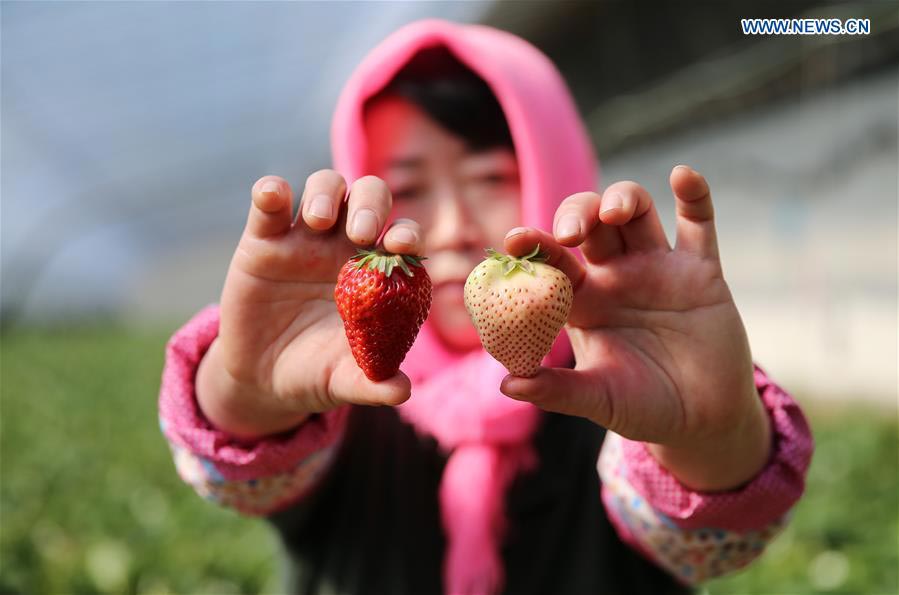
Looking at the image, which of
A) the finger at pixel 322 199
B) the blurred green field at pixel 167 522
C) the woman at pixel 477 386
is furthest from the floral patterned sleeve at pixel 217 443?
the blurred green field at pixel 167 522

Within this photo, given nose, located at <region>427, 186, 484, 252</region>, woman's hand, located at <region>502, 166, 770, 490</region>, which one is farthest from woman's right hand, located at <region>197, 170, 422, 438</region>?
nose, located at <region>427, 186, 484, 252</region>

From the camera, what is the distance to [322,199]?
34.0 inches

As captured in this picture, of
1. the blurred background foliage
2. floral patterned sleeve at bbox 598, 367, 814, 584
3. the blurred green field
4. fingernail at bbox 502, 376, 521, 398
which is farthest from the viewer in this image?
the blurred background foliage

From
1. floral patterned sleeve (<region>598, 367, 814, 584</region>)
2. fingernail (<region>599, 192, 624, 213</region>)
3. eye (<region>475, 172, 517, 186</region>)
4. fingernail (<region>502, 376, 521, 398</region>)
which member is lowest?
floral patterned sleeve (<region>598, 367, 814, 584</region>)

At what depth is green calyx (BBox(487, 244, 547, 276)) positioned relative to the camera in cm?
84

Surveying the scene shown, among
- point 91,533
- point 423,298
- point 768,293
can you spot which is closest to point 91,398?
point 91,533

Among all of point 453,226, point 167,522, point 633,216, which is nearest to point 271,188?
point 633,216

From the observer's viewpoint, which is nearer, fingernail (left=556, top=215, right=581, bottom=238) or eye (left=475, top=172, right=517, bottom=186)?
fingernail (left=556, top=215, right=581, bottom=238)

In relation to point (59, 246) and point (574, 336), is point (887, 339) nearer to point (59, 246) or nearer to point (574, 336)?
point (574, 336)

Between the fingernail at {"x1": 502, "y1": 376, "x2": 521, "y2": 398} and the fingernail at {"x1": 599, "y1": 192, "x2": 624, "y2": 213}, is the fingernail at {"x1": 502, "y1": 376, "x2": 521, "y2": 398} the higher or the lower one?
the lower one

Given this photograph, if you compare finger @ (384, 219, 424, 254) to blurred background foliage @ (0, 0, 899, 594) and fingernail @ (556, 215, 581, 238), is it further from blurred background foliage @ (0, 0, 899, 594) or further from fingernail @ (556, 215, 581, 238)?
blurred background foliage @ (0, 0, 899, 594)

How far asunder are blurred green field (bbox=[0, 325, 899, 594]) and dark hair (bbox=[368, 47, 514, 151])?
4.30ft

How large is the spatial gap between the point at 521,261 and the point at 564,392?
0.46 feet

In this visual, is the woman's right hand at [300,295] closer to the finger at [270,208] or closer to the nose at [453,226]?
the finger at [270,208]
